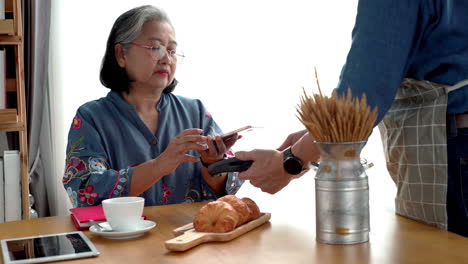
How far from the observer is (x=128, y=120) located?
2.07m

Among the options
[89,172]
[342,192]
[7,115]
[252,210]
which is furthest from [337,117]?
[7,115]

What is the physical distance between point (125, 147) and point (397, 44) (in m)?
1.14

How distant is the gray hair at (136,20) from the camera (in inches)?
81.7

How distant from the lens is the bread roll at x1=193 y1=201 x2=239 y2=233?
1195 mm

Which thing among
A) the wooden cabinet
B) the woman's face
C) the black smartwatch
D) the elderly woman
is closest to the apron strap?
the black smartwatch

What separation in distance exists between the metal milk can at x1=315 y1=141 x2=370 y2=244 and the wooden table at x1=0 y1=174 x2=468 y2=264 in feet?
0.09

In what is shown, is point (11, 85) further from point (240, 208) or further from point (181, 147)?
point (240, 208)

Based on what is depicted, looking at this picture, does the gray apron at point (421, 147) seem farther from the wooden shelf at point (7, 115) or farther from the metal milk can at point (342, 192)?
the wooden shelf at point (7, 115)

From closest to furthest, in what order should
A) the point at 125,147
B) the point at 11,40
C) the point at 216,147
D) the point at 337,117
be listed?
1. the point at 337,117
2. the point at 216,147
3. the point at 125,147
4. the point at 11,40

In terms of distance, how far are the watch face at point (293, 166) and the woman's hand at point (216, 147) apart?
20.1 inches

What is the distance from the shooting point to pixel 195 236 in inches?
45.1

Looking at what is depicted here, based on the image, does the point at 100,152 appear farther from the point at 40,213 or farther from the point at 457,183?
the point at 40,213

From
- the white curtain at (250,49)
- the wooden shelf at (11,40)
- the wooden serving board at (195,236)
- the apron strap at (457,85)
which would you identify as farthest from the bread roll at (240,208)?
the wooden shelf at (11,40)

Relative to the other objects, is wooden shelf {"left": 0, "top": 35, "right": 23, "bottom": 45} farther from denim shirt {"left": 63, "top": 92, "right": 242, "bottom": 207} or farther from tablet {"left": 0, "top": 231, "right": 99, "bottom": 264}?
tablet {"left": 0, "top": 231, "right": 99, "bottom": 264}
